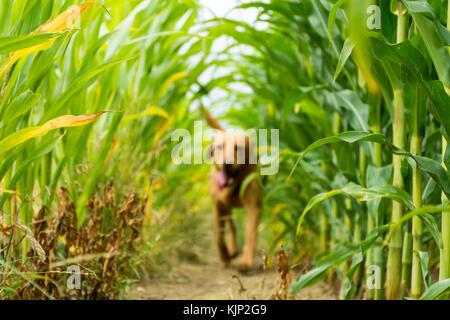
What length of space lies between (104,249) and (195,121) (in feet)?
4.01

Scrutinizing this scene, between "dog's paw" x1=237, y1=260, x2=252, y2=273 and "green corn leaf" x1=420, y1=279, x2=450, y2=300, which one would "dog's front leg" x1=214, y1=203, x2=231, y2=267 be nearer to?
"dog's paw" x1=237, y1=260, x2=252, y2=273

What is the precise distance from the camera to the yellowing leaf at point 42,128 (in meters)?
0.83

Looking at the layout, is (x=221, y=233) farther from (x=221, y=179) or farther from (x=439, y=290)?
(x=439, y=290)

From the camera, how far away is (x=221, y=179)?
225cm

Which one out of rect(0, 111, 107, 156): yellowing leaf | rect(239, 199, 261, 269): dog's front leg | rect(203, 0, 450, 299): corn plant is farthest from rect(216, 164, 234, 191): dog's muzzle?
rect(0, 111, 107, 156): yellowing leaf

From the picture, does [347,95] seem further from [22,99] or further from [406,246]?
[22,99]

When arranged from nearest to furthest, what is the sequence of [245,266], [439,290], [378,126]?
[439,290] < [378,126] < [245,266]

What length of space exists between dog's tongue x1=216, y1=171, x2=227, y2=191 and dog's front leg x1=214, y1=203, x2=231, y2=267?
151 mm

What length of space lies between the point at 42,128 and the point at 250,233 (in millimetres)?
1499

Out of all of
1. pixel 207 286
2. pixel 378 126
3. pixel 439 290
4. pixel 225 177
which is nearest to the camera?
pixel 439 290

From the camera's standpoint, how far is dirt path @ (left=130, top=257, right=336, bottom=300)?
158 centimetres

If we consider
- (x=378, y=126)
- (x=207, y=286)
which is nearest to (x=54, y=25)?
(x=378, y=126)

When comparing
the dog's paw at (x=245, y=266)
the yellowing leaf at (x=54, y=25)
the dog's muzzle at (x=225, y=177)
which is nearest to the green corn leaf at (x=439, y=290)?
the yellowing leaf at (x=54, y=25)

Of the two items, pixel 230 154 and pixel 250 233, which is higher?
pixel 230 154
